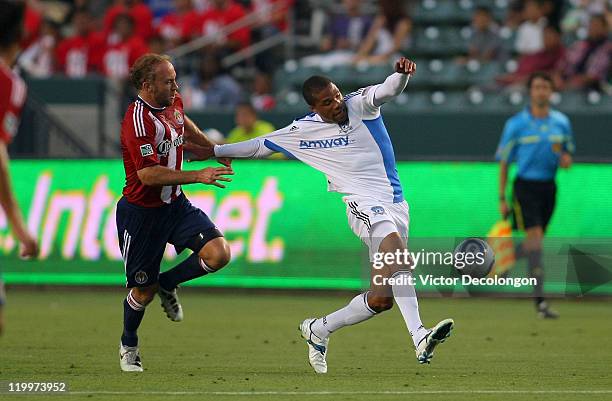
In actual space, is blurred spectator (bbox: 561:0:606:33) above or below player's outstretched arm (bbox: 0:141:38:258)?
above

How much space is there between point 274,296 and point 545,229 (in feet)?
12.6

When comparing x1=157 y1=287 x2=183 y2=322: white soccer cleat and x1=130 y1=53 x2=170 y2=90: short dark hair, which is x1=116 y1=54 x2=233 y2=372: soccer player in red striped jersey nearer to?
x1=130 y1=53 x2=170 y2=90: short dark hair

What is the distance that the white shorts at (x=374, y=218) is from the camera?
31.0 feet

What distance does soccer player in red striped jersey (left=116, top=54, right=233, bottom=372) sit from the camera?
957 centimetres

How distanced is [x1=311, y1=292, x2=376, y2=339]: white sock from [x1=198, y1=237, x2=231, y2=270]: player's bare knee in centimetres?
85

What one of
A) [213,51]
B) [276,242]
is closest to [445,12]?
[213,51]

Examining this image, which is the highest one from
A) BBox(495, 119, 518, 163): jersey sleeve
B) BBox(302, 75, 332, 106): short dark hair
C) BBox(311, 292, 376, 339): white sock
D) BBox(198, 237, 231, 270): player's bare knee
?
BBox(302, 75, 332, 106): short dark hair

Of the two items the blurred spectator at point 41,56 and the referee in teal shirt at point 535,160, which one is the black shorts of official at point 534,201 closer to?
the referee in teal shirt at point 535,160

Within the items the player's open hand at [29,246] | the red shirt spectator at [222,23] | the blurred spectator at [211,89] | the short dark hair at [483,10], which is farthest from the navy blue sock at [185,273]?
the red shirt spectator at [222,23]

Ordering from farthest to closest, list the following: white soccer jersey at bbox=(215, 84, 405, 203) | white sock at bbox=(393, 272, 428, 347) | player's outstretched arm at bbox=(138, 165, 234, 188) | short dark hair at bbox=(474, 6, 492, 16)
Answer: short dark hair at bbox=(474, 6, 492, 16) → white soccer jersey at bbox=(215, 84, 405, 203) → white sock at bbox=(393, 272, 428, 347) → player's outstretched arm at bbox=(138, 165, 234, 188)

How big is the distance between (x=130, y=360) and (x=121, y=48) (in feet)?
41.1

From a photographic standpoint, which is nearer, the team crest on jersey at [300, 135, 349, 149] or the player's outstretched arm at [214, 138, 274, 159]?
the team crest on jersey at [300, 135, 349, 149]

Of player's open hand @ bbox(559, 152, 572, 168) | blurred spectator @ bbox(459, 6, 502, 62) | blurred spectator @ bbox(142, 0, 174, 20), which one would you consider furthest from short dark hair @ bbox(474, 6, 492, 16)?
blurred spectator @ bbox(142, 0, 174, 20)

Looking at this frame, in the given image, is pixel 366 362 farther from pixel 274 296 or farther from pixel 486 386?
pixel 274 296
